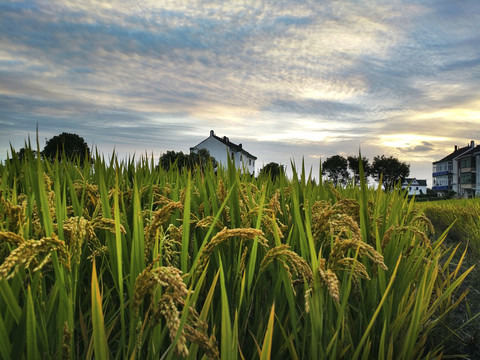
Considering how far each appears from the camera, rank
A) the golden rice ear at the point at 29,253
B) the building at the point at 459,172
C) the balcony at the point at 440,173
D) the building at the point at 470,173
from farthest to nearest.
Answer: the balcony at the point at 440,173 < the building at the point at 459,172 < the building at the point at 470,173 < the golden rice ear at the point at 29,253

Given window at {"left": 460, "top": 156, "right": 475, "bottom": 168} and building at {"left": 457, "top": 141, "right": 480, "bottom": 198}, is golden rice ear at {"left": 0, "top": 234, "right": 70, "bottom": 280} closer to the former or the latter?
building at {"left": 457, "top": 141, "right": 480, "bottom": 198}

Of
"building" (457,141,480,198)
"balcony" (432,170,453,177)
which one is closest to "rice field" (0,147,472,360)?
"building" (457,141,480,198)

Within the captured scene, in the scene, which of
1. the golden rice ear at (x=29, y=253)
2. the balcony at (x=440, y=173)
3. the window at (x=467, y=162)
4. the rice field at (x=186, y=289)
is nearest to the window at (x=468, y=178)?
the window at (x=467, y=162)

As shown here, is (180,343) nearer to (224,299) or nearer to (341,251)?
(224,299)

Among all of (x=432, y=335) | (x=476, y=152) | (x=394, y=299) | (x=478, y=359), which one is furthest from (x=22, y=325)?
(x=476, y=152)

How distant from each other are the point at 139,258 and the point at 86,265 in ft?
2.34

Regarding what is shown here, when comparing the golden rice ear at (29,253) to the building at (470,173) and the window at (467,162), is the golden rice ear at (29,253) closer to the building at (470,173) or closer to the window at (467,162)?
the building at (470,173)

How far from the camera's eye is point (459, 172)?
300 feet

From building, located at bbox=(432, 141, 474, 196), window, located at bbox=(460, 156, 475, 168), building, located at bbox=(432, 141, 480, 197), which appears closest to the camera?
building, located at bbox=(432, 141, 480, 197)

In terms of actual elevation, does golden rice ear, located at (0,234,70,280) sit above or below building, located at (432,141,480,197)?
below

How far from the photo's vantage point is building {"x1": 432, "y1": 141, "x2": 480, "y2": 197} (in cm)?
8194

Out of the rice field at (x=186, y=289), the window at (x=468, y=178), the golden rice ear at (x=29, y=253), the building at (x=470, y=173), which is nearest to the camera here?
the golden rice ear at (x=29, y=253)

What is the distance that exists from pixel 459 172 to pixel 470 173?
7780mm

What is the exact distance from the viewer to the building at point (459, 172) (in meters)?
81.9
